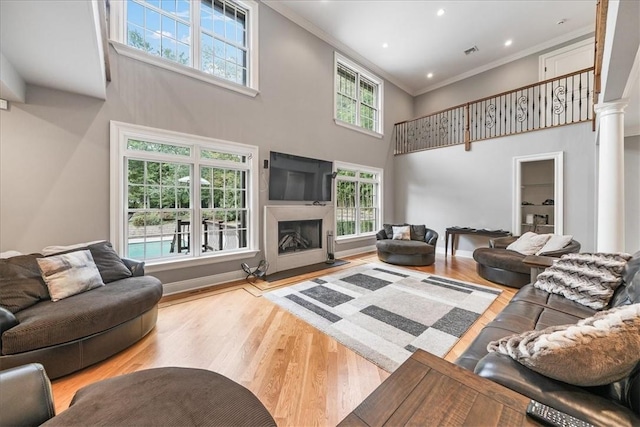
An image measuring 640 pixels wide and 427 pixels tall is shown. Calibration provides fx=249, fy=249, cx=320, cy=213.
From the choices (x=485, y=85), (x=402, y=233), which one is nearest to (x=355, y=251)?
(x=402, y=233)

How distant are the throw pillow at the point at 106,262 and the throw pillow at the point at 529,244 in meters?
5.47

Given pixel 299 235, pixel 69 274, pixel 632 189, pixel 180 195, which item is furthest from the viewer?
pixel 299 235

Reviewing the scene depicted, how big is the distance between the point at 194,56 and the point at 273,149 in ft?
5.81

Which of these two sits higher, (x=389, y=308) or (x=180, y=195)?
(x=180, y=195)

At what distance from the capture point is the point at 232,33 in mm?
4199

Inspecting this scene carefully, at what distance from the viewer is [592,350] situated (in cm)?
86

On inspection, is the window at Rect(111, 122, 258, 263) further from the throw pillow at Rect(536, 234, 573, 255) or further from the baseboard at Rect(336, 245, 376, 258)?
the throw pillow at Rect(536, 234, 573, 255)

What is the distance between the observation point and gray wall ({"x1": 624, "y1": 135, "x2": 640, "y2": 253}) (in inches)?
171

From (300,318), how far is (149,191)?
8.59 feet

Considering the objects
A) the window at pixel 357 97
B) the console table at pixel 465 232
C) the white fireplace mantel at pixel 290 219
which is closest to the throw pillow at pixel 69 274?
the white fireplace mantel at pixel 290 219

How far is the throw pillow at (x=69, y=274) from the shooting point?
2111mm

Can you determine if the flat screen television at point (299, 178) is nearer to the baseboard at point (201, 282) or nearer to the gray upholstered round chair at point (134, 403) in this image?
the baseboard at point (201, 282)

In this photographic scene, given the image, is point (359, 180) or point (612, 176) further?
point (359, 180)

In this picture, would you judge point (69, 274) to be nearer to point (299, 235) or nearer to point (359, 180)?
point (299, 235)
